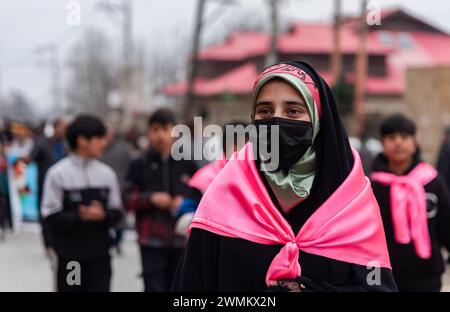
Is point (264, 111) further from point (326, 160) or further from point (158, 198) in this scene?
point (158, 198)

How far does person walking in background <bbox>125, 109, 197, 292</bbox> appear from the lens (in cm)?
500

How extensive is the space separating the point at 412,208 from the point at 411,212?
0.03 meters

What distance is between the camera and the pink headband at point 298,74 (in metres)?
2.50

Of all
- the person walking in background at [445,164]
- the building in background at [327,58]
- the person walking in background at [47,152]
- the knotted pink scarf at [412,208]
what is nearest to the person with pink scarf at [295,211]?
the knotted pink scarf at [412,208]

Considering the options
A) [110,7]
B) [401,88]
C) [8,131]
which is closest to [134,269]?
[8,131]

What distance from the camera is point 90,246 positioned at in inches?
182

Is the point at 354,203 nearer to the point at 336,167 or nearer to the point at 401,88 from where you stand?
the point at 336,167

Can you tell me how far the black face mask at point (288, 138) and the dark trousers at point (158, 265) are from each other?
2.58 metres

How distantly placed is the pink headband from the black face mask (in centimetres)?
10

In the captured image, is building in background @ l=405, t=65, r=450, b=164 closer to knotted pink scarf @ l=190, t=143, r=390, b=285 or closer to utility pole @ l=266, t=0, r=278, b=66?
utility pole @ l=266, t=0, r=278, b=66

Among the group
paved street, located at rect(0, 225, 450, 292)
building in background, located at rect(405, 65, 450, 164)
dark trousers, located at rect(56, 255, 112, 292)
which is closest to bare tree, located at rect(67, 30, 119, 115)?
building in background, located at rect(405, 65, 450, 164)

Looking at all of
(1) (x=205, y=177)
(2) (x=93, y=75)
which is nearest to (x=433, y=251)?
(1) (x=205, y=177)

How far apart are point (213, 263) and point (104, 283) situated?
2.29 metres

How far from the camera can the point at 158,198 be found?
16.3ft
